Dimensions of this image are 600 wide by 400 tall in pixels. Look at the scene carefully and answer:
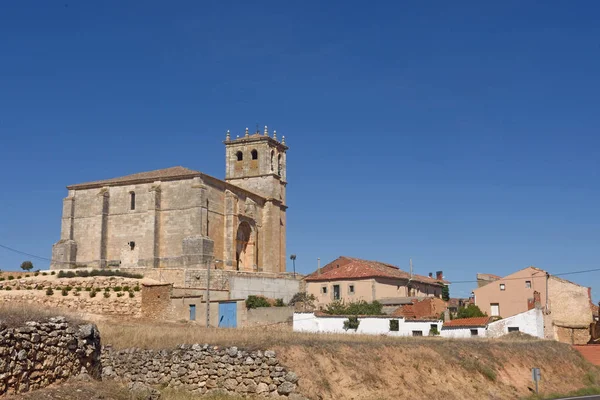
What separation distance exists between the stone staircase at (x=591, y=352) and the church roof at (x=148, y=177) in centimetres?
2904

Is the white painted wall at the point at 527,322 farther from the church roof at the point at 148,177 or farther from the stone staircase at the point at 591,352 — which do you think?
the church roof at the point at 148,177

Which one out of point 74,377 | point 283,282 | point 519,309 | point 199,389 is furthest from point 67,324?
point 519,309

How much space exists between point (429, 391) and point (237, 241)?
119 feet

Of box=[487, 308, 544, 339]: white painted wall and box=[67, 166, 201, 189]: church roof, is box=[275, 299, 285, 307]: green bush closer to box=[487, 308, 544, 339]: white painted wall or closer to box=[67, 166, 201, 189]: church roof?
box=[67, 166, 201, 189]: church roof

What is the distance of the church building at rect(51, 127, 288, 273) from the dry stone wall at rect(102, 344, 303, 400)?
29.9 meters

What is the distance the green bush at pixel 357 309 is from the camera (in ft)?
141

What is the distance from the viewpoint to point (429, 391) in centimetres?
2034

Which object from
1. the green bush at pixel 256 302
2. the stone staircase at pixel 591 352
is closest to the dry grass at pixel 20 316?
the stone staircase at pixel 591 352

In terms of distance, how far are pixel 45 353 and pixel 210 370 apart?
6843 mm

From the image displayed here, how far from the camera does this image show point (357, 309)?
43469mm

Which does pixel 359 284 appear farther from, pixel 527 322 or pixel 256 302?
pixel 527 322

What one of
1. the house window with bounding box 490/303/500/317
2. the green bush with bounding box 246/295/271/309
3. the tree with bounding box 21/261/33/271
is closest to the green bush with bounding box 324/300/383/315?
the green bush with bounding box 246/295/271/309

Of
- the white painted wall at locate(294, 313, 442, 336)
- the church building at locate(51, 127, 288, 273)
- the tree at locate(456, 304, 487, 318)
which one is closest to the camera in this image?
the white painted wall at locate(294, 313, 442, 336)

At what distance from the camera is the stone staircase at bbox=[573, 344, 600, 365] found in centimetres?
3284
